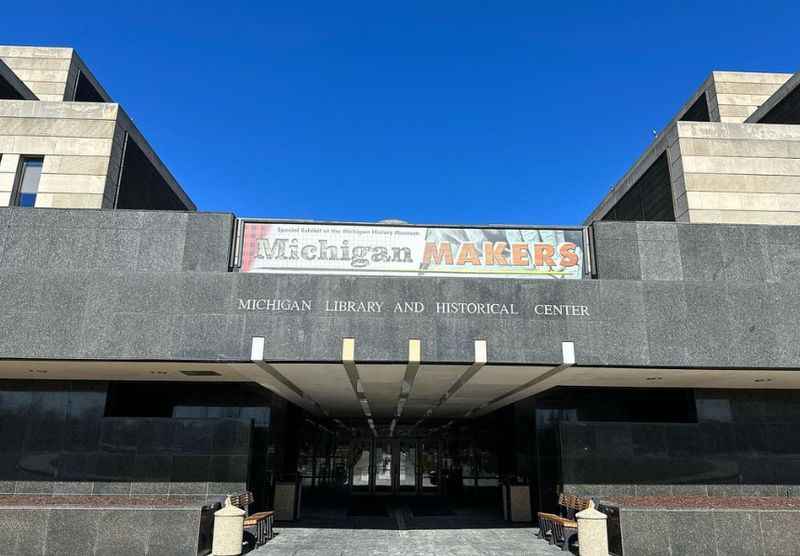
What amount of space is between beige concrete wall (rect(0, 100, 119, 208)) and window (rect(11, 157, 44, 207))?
280mm

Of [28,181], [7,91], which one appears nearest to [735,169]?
[28,181]

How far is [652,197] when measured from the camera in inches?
854

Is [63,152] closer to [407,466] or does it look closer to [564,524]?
[564,524]

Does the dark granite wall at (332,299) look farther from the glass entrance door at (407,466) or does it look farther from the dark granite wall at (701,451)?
the glass entrance door at (407,466)

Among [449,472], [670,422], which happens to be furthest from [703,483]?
[449,472]

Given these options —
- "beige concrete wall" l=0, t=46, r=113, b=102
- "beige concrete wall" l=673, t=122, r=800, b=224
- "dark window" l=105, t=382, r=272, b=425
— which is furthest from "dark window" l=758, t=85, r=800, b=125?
"beige concrete wall" l=0, t=46, r=113, b=102

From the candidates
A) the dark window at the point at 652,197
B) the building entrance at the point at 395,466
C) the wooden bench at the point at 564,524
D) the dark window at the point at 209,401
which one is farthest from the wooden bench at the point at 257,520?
the dark window at the point at 652,197

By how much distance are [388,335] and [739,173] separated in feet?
46.8

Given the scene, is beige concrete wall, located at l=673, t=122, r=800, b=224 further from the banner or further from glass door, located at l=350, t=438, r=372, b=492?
glass door, located at l=350, t=438, r=372, b=492

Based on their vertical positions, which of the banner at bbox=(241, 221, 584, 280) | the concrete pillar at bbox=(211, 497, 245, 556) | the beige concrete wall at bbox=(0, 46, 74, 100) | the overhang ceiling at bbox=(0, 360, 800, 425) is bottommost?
the concrete pillar at bbox=(211, 497, 245, 556)

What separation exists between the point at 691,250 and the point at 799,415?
686cm

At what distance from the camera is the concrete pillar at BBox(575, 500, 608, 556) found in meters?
12.6

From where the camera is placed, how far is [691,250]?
13.9 m

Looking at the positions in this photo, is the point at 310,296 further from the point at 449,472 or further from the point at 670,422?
the point at 449,472
